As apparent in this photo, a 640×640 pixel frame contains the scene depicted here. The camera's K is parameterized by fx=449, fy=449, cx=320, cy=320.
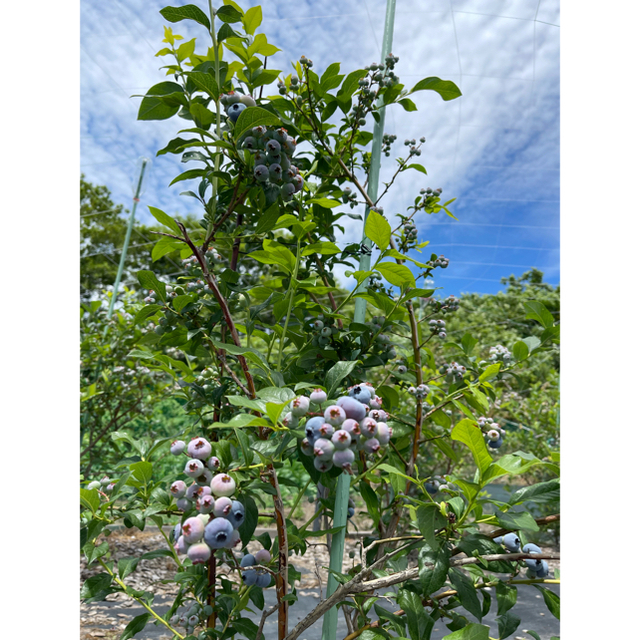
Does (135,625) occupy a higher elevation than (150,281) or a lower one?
lower

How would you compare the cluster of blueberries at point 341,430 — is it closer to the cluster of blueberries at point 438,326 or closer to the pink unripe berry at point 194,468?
the pink unripe berry at point 194,468

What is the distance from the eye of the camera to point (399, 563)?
0.68 m

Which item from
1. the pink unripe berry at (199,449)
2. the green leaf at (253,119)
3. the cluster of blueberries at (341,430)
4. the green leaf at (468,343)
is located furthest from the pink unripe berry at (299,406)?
the green leaf at (468,343)

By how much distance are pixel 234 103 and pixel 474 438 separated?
516 mm

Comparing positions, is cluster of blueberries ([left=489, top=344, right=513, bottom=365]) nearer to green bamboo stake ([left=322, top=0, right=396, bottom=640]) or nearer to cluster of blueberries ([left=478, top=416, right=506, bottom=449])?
cluster of blueberries ([left=478, top=416, right=506, bottom=449])

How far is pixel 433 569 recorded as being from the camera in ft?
1.60

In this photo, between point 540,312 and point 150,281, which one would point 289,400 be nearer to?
point 150,281

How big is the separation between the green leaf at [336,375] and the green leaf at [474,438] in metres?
0.13

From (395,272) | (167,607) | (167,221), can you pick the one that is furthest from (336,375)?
(167,607)

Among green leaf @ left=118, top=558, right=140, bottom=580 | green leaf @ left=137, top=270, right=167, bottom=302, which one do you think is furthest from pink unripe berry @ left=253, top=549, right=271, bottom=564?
green leaf @ left=137, top=270, right=167, bottom=302

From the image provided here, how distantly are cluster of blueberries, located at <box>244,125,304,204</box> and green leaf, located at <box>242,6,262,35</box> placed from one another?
18cm

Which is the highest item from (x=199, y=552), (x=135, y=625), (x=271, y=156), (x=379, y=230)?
(x=271, y=156)

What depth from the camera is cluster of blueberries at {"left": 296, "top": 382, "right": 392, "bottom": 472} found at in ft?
1.35
